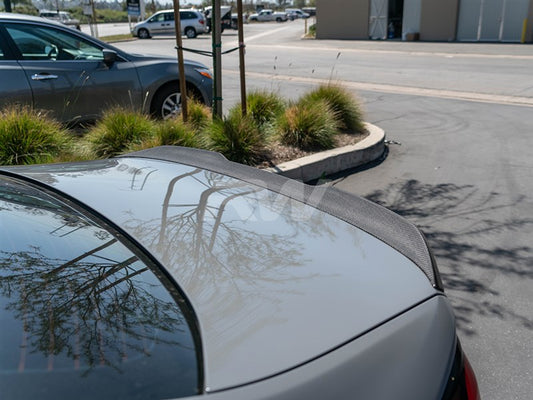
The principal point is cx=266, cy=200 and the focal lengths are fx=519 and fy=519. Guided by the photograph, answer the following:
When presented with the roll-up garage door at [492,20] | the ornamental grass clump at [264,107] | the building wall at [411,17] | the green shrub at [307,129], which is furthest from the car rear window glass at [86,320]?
the building wall at [411,17]

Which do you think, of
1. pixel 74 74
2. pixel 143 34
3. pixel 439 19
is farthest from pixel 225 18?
pixel 74 74

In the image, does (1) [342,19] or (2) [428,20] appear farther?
(1) [342,19]

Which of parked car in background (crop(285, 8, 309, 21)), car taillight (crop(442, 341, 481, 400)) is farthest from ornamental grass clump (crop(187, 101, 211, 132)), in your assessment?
parked car in background (crop(285, 8, 309, 21))

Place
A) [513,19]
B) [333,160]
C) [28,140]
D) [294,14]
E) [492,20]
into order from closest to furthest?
[28,140] < [333,160] < [513,19] < [492,20] < [294,14]

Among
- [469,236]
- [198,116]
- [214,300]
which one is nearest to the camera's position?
[214,300]

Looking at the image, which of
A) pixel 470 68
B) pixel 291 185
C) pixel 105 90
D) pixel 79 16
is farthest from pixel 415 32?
pixel 79 16

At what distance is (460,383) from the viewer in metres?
1.47

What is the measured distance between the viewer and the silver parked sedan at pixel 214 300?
120cm

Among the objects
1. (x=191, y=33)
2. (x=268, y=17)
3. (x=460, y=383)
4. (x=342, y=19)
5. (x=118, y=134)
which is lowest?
(x=118, y=134)

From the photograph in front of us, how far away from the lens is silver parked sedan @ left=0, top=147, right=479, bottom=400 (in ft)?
3.94

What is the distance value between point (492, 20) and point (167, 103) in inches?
1031

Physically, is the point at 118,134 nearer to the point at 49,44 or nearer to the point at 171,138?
the point at 171,138

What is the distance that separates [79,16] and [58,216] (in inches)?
3584

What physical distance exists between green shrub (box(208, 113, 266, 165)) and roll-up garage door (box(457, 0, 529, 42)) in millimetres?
26318
